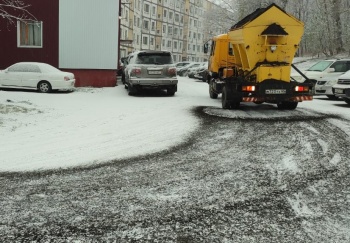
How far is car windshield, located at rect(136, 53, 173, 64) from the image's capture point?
622 inches

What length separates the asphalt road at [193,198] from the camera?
11.3ft

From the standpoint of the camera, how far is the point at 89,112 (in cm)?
1121

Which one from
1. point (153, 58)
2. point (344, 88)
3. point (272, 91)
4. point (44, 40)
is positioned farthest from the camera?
point (44, 40)

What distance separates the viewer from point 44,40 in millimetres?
20078

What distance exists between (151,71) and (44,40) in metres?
8.04

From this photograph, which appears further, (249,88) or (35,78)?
(35,78)

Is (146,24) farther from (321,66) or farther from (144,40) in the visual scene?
(321,66)

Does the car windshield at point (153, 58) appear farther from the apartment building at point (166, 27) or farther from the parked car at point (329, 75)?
the apartment building at point (166, 27)

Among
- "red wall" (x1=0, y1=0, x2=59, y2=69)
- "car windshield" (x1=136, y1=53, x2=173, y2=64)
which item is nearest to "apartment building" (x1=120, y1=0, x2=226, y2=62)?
"red wall" (x1=0, y1=0, x2=59, y2=69)

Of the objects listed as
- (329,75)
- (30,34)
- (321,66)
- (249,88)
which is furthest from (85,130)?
(30,34)

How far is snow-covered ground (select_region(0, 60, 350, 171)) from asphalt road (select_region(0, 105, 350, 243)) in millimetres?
558

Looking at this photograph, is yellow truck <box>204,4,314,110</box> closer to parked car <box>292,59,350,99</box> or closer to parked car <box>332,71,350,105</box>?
parked car <box>332,71,350,105</box>

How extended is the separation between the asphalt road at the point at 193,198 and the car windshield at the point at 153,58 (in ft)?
31.0

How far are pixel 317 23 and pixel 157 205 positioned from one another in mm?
38396
